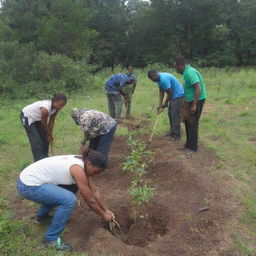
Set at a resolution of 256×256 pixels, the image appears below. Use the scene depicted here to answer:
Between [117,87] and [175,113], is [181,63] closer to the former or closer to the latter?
[175,113]

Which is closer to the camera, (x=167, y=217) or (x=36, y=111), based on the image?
(x=167, y=217)

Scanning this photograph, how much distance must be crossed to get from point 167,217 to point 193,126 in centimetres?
236

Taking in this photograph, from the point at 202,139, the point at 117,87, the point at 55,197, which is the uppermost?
the point at 117,87

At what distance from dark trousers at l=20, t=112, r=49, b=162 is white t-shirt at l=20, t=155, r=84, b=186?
1.54m

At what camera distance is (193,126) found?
660 cm

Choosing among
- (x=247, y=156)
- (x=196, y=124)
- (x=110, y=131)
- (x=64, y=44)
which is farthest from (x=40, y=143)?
(x=64, y=44)

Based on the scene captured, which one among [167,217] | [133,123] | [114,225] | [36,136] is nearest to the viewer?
[114,225]

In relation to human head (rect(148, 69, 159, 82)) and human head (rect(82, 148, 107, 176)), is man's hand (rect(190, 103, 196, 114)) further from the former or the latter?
human head (rect(82, 148, 107, 176))

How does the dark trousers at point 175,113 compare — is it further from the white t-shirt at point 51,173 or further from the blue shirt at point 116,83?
the white t-shirt at point 51,173

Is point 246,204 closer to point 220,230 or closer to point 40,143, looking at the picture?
point 220,230

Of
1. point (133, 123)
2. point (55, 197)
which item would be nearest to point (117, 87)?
point (133, 123)

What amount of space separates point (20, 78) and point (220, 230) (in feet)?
38.6

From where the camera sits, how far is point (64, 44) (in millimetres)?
20719

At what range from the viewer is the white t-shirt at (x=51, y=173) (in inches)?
149
